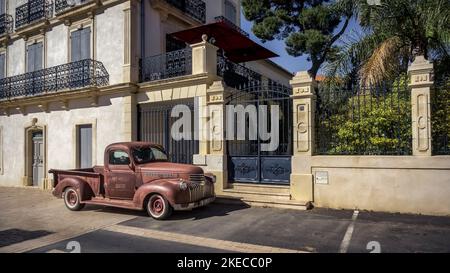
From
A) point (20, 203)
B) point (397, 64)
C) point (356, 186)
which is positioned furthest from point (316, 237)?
point (20, 203)

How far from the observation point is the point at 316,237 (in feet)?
21.2

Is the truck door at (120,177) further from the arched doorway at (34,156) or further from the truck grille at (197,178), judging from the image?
the arched doorway at (34,156)

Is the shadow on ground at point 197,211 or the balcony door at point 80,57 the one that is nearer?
the shadow on ground at point 197,211

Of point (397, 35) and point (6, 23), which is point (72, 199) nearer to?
point (397, 35)

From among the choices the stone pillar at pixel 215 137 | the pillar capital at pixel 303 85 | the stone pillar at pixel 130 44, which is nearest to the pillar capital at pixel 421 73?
the pillar capital at pixel 303 85

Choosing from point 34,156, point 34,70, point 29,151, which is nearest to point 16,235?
point 34,156

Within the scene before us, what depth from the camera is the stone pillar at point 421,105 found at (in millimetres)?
7910

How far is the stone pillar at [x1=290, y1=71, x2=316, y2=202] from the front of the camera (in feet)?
30.0

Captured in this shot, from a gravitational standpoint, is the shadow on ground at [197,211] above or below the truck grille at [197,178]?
below

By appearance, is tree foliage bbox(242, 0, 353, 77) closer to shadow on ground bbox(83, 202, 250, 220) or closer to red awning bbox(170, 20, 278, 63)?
red awning bbox(170, 20, 278, 63)

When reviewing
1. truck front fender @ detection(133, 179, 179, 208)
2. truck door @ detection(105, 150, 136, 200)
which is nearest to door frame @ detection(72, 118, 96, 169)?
truck door @ detection(105, 150, 136, 200)

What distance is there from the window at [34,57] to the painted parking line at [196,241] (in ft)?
39.5
